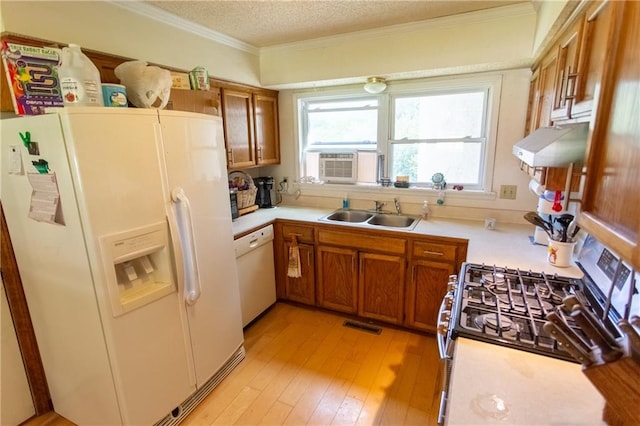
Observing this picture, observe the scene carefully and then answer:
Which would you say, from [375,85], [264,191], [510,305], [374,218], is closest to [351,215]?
[374,218]

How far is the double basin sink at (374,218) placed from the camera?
9.19ft

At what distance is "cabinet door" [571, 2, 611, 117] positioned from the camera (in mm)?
976

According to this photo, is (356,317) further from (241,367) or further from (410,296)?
(241,367)

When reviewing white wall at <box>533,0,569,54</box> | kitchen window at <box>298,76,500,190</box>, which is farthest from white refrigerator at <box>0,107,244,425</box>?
white wall at <box>533,0,569,54</box>

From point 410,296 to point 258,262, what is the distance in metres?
1.25

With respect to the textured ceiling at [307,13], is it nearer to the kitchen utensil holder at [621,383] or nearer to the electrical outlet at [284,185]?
the electrical outlet at [284,185]

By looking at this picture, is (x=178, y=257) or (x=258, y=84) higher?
(x=258, y=84)

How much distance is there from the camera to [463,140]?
270 centimetres

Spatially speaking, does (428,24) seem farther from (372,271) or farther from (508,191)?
(372,271)

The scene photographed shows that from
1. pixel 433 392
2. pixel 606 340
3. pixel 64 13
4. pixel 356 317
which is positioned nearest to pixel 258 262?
pixel 356 317

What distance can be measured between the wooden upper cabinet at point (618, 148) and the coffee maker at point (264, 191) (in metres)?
2.70

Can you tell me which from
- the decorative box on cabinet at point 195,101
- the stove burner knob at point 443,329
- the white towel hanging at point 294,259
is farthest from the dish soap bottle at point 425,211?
the decorative box on cabinet at point 195,101

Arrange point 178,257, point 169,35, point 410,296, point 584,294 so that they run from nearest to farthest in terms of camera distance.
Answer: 1. point 584,294
2. point 178,257
3. point 169,35
4. point 410,296

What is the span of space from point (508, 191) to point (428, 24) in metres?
1.42
